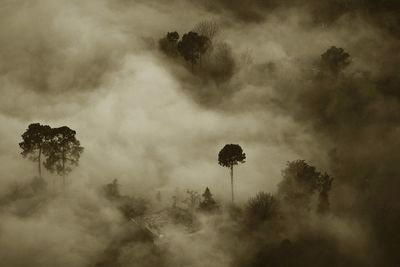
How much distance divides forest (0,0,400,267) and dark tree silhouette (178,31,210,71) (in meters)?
0.28

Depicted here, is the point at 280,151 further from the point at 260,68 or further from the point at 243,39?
the point at 243,39

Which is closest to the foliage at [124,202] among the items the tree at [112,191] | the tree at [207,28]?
the tree at [112,191]

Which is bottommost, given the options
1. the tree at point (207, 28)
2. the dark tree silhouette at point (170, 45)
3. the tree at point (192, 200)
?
the tree at point (192, 200)

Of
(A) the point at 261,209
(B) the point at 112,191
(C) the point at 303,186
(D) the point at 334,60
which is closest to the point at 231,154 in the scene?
(A) the point at 261,209

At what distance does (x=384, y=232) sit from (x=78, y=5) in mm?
91823

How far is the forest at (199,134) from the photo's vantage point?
71.6m

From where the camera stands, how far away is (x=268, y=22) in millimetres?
128375

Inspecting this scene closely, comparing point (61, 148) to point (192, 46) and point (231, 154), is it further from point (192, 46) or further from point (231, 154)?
point (192, 46)

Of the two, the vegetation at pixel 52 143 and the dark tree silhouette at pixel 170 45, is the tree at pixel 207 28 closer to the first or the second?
the dark tree silhouette at pixel 170 45

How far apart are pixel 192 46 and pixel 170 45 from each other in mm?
12981

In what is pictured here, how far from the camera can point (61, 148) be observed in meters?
77.7

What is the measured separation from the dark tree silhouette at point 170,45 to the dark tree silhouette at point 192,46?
421 centimetres

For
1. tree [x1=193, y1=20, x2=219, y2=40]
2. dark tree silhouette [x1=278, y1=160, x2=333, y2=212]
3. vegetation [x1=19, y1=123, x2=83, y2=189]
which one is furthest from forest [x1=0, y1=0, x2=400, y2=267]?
tree [x1=193, y1=20, x2=219, y2=40]

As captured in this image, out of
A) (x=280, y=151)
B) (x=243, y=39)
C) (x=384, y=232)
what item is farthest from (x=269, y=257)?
(x=243, y=39)
